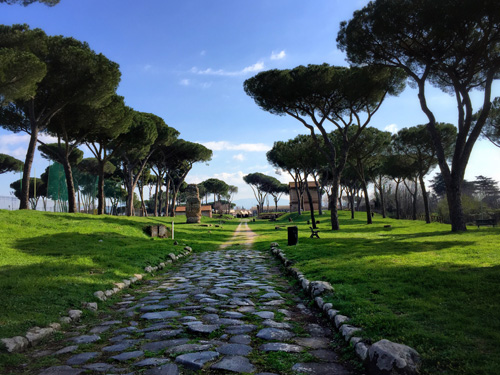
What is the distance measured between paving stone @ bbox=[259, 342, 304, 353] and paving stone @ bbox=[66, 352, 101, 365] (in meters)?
1.76

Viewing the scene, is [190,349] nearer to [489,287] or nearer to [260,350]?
[260,350]

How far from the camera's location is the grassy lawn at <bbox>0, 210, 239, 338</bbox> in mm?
4738

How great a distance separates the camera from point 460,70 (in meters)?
16.4

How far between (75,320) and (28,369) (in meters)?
1.70

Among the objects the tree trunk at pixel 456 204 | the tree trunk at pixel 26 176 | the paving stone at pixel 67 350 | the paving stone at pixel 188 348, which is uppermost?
the tree trunk at pixel 26 176

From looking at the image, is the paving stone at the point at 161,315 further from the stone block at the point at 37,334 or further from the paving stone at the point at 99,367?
the paving stone at the point at 99,367

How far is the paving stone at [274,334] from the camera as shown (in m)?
3.88

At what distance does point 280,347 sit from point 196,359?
36.3 inches

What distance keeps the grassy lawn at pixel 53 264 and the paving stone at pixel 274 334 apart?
284cm

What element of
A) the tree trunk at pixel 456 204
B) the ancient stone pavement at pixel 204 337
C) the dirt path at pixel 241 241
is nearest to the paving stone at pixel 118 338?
the ancient stone pavement at pixel 204 337

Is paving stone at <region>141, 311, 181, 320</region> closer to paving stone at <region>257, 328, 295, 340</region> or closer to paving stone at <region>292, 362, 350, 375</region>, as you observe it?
paving stone at <region>257, 328, 295, 340</region>

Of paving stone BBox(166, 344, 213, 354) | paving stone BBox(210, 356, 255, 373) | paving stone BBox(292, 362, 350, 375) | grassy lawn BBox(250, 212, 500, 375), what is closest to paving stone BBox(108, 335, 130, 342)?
paving stone BBox(166, 344, 213, 354)

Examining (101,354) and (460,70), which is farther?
(460,70)

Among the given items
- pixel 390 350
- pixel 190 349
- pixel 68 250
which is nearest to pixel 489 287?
pixel 390 350
